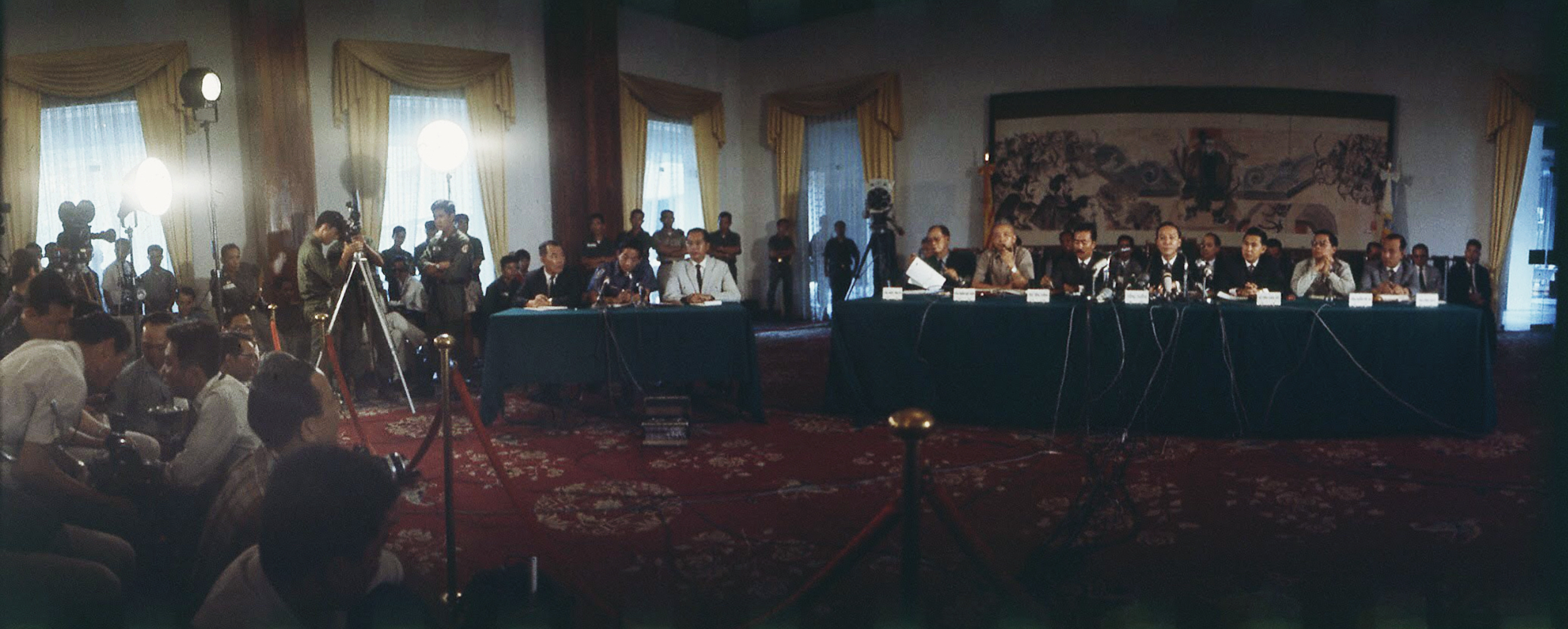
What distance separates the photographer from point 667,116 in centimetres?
1100

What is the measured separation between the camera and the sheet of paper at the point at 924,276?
19.8 feet

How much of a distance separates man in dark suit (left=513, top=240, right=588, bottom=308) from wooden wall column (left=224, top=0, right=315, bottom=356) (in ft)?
8.05

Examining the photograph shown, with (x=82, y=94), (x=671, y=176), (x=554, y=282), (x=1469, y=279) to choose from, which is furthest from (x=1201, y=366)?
(x=82, y=94)

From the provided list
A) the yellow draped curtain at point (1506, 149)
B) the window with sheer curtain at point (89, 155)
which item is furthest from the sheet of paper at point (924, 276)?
the yellow draped curtain at point (1506, 149)

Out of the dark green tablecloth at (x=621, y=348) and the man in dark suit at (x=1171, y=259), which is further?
the man in dark suit at (x=1171, y=259)

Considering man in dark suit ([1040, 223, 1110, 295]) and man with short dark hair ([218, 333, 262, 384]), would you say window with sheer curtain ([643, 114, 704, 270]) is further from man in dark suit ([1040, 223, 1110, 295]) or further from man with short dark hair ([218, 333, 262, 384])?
man with short dark hair ([218, 333, 262, 384])

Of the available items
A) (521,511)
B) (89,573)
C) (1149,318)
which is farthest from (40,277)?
(1149,318)

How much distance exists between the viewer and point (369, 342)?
6730 millimetres

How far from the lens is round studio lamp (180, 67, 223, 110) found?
19.9 ft

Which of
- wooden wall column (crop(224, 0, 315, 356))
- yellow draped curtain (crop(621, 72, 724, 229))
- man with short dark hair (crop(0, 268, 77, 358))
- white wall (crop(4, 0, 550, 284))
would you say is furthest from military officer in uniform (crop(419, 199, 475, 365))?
man with short dark hair (crop(0, 268, 77, 358))

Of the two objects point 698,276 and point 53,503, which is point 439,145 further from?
point 53,503

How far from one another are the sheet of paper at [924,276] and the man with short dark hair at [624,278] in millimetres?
1841

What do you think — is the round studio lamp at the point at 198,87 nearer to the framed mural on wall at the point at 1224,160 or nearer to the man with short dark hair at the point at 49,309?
the man with short dark hair at the point at 49,309

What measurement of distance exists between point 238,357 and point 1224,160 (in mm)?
9674
